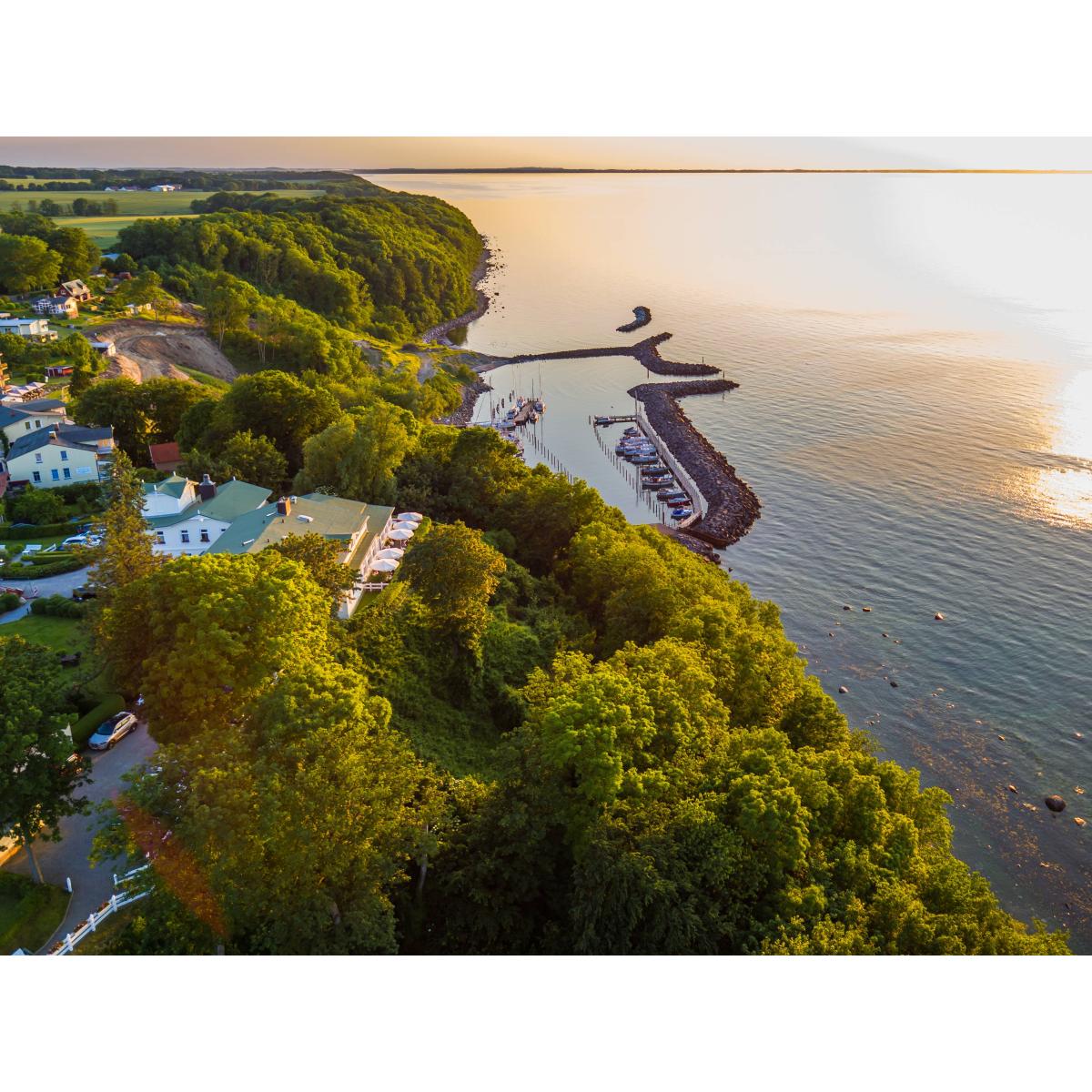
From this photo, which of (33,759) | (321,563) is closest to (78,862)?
(33,759)

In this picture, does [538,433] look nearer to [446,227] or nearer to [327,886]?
[327,886]

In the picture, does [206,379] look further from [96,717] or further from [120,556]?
[96,717]

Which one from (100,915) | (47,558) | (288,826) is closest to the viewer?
(288,826)

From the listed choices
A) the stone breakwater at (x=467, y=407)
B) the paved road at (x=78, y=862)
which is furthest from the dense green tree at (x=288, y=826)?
the stone breakwater at (x=467, y=407)

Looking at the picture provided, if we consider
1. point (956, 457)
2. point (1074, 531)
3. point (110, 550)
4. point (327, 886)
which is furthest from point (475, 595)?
point (956, 457)

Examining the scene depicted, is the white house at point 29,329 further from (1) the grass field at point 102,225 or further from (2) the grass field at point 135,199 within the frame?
(1) the grass field at point 102,225

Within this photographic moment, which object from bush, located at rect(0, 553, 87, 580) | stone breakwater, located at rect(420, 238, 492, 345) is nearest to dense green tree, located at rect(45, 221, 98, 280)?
stone breakwater, located at rect(420, 238, 492, 345)
